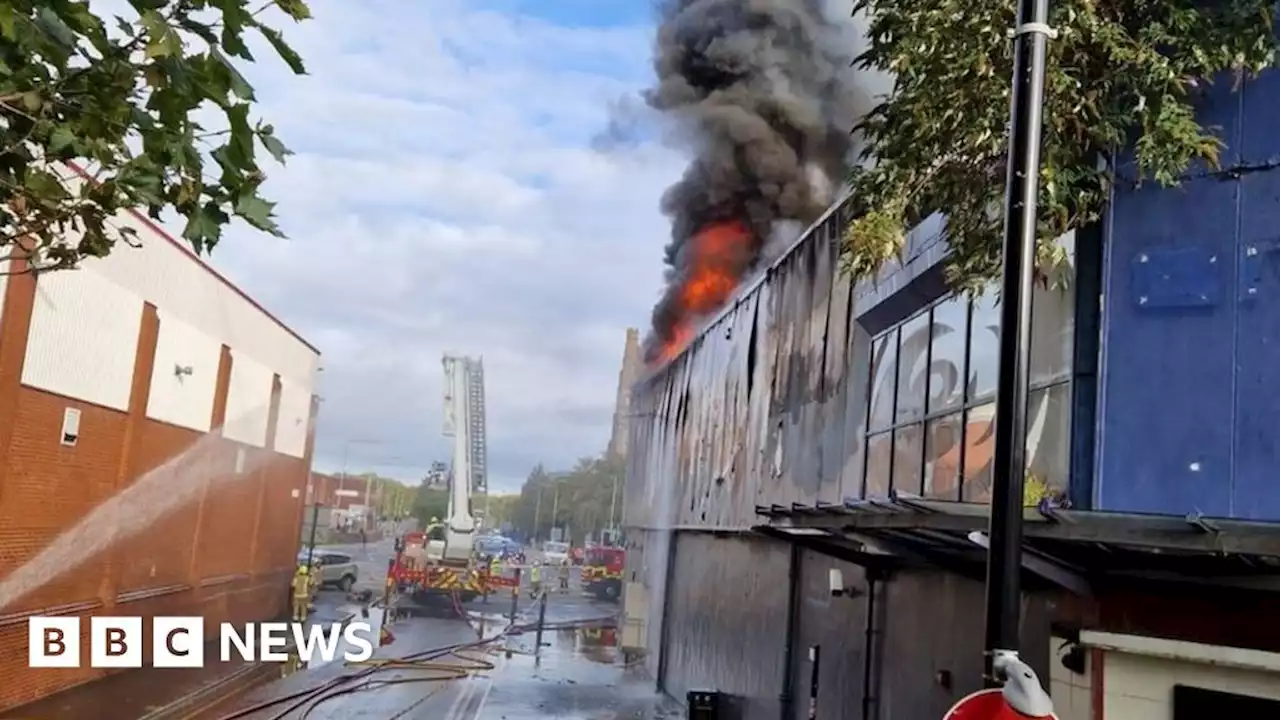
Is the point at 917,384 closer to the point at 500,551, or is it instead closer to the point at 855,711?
the point at 855,711

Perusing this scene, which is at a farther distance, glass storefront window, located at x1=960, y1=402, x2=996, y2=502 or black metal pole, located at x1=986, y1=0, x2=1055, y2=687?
glass storefront window, located at x1=960, y1=402, x2=996, y2=502

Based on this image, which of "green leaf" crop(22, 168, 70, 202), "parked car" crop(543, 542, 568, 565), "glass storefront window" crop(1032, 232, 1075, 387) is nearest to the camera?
"green leaf" crop(22, 168, 70, 202)

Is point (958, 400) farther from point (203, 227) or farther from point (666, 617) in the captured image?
point (666, 617)

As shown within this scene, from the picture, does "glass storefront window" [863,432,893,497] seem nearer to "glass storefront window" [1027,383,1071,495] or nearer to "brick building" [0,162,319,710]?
"glass storefront window" [1027,383,1071,495]

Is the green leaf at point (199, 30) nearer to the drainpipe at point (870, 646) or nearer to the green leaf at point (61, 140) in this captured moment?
the green leaf at point (61, 140)

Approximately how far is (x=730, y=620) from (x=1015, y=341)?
11391 millimetres

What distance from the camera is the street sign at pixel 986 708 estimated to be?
9.14ft

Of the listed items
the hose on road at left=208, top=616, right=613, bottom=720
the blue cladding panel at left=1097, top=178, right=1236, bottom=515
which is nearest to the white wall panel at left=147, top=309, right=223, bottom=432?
the hose on road at left=208, top=616, right=613, bottom=720

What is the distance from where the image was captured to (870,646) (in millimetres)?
8555

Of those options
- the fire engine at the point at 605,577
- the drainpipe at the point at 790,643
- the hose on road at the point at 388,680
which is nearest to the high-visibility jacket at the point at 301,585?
the hose on road at the point at 388,680

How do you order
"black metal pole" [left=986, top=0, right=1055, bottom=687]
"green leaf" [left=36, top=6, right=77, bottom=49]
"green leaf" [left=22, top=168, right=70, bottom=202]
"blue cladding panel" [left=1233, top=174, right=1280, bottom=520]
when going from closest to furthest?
1. "black metal pole" [left=986, top=0, right=1055, bottom=687]
2. "green leaf" [left=36, top=6, right=77, bottom=49]
3. "green leaf" [left=22, top=168, right=70, bottom=202]
4. "blue cladding panel" [left=1233, top=174, right=1280, bottom=520]

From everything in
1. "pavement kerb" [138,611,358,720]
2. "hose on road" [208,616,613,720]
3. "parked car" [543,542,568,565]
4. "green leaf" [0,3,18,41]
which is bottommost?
"pavement kerb" [138,611,358,720]

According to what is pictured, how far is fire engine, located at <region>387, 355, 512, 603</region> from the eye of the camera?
28.5 metres

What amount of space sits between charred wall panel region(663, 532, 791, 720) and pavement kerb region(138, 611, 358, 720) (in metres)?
7.17
